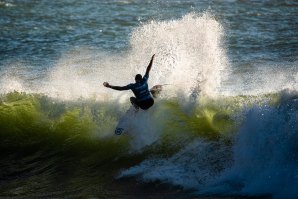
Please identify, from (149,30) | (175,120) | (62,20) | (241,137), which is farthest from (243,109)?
(62,20)

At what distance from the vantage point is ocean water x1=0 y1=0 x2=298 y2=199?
1530cm

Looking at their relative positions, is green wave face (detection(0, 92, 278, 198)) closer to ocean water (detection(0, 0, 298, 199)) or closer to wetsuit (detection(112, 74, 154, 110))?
ocean water (detection(0, 0, 298, 199))

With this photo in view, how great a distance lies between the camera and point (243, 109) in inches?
654

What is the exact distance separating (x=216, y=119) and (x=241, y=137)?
2011mm

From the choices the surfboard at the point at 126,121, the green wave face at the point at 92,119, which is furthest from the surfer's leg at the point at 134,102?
the green wave face at the point at 92,119

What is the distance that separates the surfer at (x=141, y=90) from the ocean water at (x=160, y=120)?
511 millimetres

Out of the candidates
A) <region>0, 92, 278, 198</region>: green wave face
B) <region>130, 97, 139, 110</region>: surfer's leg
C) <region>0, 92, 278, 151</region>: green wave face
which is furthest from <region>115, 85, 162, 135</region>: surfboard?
<region>0, 92, 278, 151</region>: green wave face

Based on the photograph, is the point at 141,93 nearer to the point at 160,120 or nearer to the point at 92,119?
the point at 160,120

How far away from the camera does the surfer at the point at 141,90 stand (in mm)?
16875

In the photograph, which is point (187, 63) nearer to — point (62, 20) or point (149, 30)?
point (149, 30)

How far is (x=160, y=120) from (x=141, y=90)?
62.6 inches

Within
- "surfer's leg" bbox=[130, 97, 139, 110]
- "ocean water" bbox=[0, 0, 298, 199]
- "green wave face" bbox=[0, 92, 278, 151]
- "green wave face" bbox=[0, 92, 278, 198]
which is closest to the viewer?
"ocean water" bbox=[0, 0, 298, 199]

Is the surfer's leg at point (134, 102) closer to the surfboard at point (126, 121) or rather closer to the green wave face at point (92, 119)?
the surfboard at point (126, 121)

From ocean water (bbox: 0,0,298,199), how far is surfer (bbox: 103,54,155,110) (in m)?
0.51
